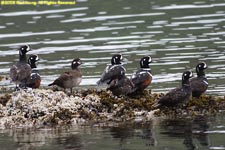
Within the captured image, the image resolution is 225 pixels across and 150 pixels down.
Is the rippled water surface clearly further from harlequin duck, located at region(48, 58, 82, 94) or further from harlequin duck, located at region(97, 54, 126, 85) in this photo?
harlequin duck, located at region(48, 58, 82, 94)

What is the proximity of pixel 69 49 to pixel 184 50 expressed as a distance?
448 cm

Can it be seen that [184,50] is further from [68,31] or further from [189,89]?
[189,89]

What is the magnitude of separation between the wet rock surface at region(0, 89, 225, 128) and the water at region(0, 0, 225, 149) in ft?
2.62

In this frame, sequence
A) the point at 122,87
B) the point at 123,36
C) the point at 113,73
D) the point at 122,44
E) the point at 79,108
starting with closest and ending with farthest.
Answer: the point at 79,108 < the point at 122,87 < the point at 113,73 < the point at 122,44 < the point at 123,36

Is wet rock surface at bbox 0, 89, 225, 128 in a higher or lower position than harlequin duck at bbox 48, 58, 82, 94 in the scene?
lower

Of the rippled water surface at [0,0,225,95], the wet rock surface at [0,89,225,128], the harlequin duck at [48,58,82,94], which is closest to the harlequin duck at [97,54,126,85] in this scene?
the harlequin duck at [48,58,82,94]

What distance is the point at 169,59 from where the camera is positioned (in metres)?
27.7

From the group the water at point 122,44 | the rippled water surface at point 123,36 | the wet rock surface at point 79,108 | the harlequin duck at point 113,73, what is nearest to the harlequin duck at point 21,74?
the wet rock surface at point 79,108

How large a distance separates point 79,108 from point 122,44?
40.6ft

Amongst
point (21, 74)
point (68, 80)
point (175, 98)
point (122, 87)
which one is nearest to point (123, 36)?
point (68, 80)

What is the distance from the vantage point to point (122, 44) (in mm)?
31266

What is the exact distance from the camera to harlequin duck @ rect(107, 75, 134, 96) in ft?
64.5

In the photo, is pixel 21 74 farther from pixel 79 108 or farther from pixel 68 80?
pixel 79 108

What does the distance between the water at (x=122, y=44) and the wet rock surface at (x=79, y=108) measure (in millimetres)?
797
